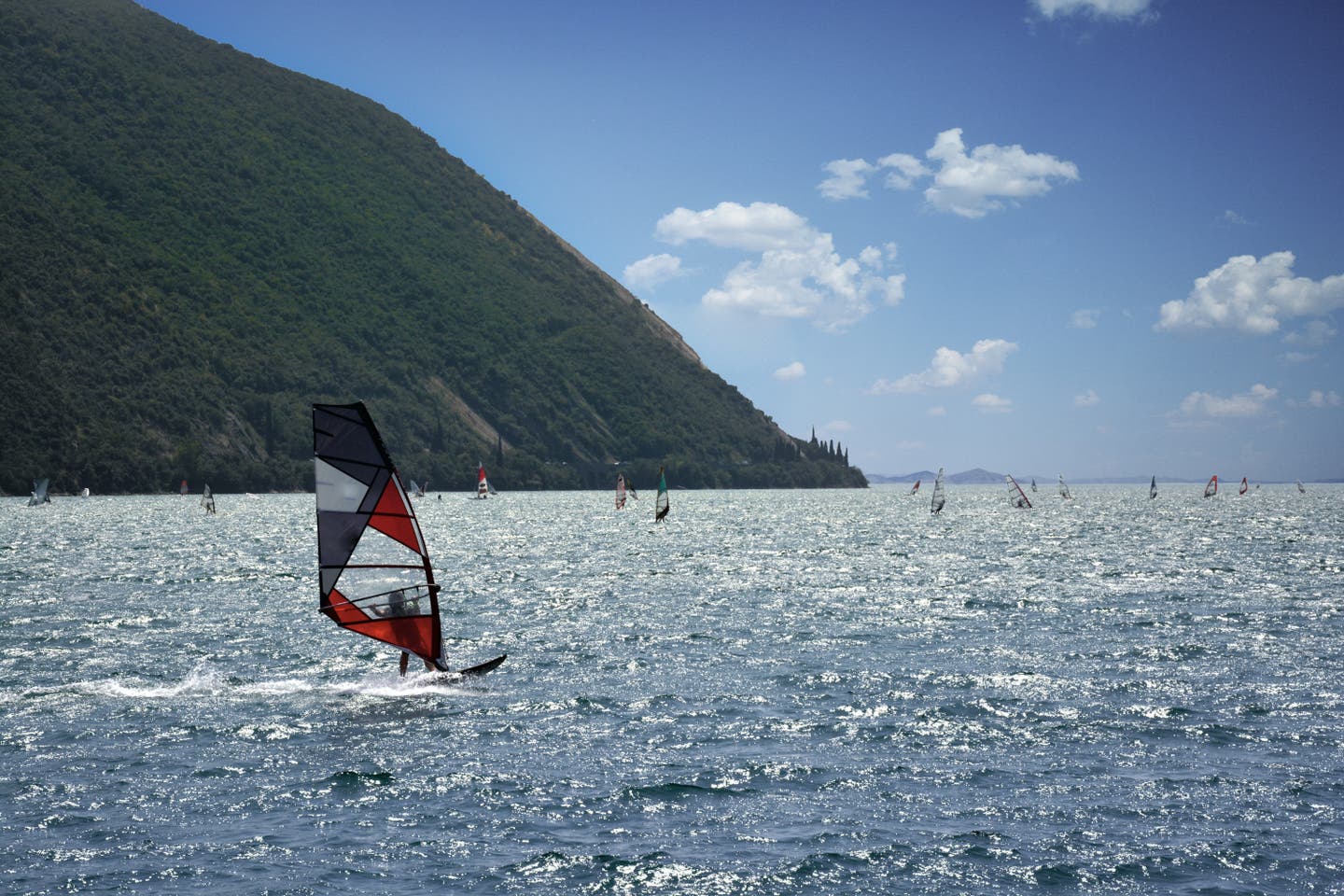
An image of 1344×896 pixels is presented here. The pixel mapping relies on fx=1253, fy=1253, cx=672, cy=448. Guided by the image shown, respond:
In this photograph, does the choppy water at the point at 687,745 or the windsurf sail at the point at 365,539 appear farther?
the windsurf sail at the point at 365,539

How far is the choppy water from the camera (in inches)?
595

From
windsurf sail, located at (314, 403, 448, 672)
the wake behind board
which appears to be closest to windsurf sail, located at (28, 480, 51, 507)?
the wake behind board

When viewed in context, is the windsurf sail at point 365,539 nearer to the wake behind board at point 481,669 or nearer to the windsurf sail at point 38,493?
the wake behind board at point 481,669

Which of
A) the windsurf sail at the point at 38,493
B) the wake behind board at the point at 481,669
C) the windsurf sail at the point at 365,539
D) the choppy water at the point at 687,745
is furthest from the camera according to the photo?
the windsurf sail at the point at 38,493

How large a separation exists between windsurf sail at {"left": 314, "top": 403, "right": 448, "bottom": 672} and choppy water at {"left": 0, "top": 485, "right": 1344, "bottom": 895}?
1.73 meters

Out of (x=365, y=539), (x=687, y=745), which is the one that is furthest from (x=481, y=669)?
(x=687, y=745)

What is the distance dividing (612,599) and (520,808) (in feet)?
92.1

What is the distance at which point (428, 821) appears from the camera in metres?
16.9

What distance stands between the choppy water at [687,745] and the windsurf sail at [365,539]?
173 cm

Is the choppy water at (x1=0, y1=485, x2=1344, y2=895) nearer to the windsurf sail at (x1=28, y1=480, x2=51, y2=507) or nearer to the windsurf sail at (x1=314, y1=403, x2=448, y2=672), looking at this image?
the windsurf sail at (x1=314, y1=403, x2=448, y2=672)

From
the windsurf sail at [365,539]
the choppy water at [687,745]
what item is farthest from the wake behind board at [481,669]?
the windsurf sail at [365,539]

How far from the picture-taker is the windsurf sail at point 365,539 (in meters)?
24.2

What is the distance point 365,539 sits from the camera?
25234 millimetres

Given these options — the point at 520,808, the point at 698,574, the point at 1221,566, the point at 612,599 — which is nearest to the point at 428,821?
the point at 520,808
